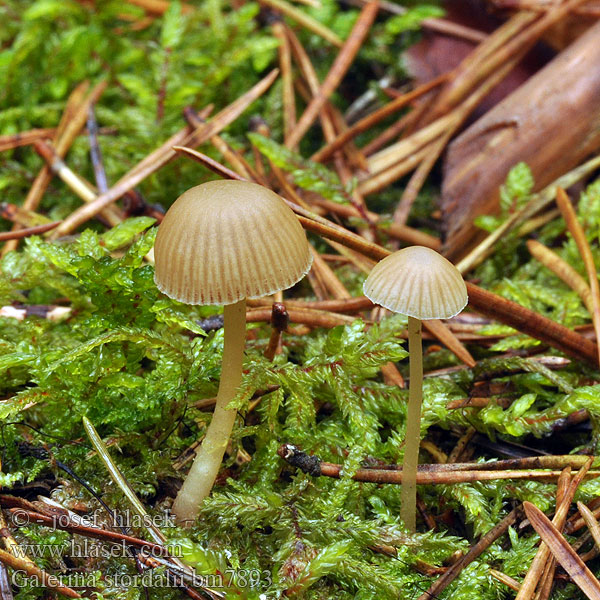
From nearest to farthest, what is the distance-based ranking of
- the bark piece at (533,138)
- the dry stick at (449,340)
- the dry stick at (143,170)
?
the dry stick at (449,340) < the dry stick at (143,170) < the bark piece at (533,138)

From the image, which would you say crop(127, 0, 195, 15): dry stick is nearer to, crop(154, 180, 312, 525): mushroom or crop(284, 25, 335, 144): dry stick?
crop(284, 25, 335, 144): dry stick

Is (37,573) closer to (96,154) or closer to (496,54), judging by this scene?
(96,154)

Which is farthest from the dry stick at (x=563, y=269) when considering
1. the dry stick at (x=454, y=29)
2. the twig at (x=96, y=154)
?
the twig at (x=96, y=154)

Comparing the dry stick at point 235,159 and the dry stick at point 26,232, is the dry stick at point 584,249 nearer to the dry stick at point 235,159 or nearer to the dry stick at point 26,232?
the dry stick at point 235,159

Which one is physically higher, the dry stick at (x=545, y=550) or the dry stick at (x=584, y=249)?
the dry stick at (x=584, y=249)

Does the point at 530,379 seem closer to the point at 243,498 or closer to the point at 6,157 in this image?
the point at 243,498

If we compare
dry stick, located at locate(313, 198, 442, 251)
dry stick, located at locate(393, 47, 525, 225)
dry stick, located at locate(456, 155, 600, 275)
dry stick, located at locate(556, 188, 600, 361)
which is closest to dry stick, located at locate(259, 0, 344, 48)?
dry stick, located at locate(393, 47, 525, 225)
